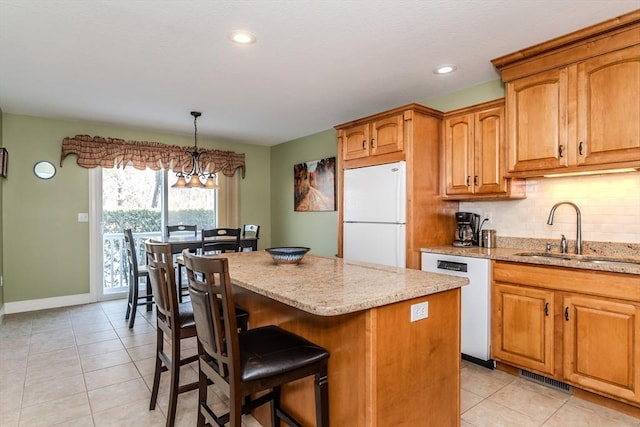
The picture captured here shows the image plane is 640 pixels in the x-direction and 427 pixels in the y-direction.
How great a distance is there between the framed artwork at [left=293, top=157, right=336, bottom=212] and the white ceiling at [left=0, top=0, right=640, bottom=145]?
1.17 metres

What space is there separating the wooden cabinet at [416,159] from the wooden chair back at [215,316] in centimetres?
211

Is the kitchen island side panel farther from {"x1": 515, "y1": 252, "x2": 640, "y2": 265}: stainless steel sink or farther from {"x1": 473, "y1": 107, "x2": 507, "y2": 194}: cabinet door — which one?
{"x1": 473, "y1": 107, "x2": 507, "y2": 194}: cabinet door

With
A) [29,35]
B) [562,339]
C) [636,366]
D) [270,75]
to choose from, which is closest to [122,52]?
[29,35]

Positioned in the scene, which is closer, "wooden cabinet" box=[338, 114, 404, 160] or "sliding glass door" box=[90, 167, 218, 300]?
"wooden cabinet" box=[338, 114, 404, 160]

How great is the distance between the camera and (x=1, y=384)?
8.21 feet

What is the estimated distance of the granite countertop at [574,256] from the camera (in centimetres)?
216

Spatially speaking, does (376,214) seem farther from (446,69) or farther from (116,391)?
(116,391)

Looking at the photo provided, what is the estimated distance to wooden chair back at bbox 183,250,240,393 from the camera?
1.33 metres

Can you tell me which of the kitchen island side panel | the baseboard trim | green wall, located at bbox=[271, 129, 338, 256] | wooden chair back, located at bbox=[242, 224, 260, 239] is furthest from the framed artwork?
the kitchen island side panel

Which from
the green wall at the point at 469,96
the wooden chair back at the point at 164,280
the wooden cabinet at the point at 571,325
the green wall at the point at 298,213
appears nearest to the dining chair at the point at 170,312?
the wooden chair back at the point at 164,280

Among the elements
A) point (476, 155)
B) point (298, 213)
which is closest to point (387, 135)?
point (476, 155)

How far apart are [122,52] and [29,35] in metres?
0.54

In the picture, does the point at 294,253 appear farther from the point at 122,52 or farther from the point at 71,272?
the point at 71,272

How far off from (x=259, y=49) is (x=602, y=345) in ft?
9.82
